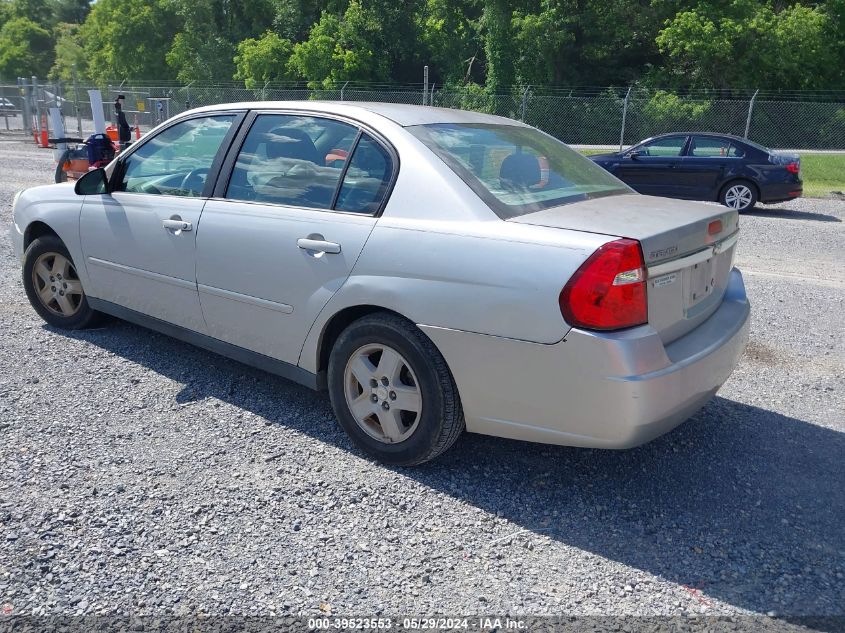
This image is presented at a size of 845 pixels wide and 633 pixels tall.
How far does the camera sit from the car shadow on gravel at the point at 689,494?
2902mm

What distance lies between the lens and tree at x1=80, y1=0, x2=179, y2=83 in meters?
53.3

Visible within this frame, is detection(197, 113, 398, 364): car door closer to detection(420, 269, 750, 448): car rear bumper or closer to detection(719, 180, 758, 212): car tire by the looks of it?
detection(420, 269, 750, 448): car rear bumper

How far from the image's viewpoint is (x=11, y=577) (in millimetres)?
2791

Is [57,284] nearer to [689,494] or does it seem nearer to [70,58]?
[689,494]

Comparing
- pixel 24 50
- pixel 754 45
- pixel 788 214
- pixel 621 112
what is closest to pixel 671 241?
pixel 788 214

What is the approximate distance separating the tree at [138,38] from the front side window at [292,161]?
2160 inches

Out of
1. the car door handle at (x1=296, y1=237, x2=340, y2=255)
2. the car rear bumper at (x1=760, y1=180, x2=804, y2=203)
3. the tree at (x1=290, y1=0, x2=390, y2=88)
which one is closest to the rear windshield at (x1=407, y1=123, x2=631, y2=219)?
the car door handle at (x1=296, y1=237, x2=340, y2=255)

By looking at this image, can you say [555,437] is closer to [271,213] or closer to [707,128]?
[271,213]

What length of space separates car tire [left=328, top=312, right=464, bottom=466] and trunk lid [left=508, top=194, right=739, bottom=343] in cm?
74

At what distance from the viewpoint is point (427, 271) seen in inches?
129

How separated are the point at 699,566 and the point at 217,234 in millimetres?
2876

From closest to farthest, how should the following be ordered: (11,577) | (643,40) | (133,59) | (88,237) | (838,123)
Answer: (11,577)
(88,237)
(838,123)
(643,40)
(133,59)

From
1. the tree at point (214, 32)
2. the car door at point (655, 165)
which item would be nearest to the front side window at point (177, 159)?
the car door at point (655, 165)

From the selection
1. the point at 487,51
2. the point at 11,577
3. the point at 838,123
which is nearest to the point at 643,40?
the point at 487,51
